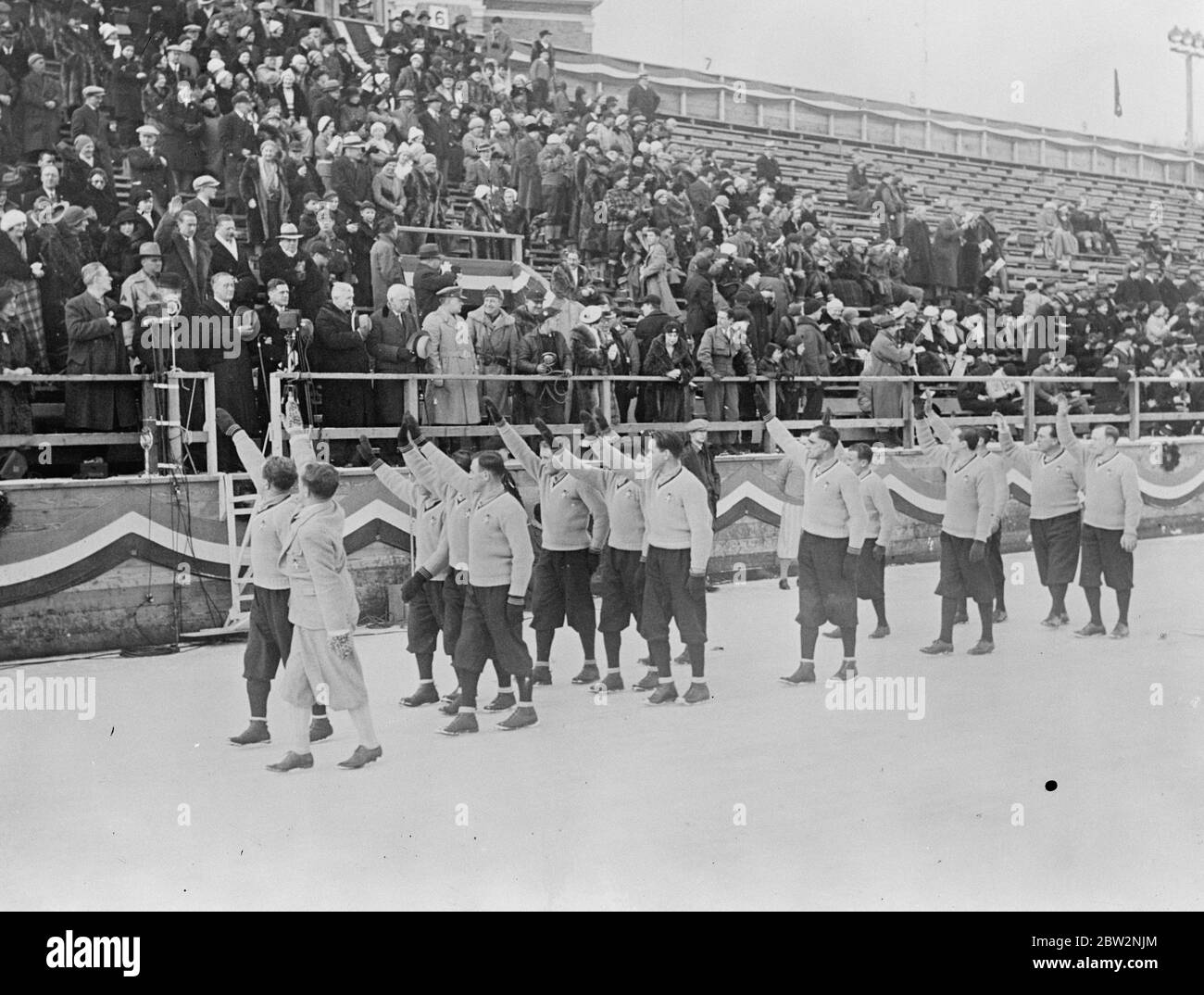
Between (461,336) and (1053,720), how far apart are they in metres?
5.32

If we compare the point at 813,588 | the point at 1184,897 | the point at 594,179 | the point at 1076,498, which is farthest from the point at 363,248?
the point at 1184,897

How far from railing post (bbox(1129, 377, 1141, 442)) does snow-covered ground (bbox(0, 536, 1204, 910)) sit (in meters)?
6.64

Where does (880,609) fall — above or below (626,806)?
above

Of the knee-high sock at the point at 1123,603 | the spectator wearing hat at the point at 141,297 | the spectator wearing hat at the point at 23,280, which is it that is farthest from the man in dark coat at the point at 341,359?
the knee-high sock at the point at 1123,603

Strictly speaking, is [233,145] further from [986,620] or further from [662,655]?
[986,620]

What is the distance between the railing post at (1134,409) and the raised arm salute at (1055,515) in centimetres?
436

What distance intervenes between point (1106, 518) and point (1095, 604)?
648 mm

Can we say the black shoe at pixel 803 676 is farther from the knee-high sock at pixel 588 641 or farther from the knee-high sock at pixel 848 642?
the knee-high sock at pixel 588 641

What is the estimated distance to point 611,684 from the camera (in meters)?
8.63

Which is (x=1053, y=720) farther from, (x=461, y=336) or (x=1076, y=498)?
(x=461, y=336)

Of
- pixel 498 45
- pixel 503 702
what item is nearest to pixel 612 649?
pixel 503 702

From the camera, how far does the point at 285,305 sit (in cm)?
1000

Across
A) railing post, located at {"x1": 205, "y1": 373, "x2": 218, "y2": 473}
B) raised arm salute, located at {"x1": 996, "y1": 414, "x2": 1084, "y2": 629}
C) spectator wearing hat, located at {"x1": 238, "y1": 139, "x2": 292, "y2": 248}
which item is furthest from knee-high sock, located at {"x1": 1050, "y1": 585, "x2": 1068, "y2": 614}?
spectator wearing hat, located at {"x1": 238, "y1": 139, "x2": 292, "y2": 248}

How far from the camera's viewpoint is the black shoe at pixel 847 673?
8.84 meters
